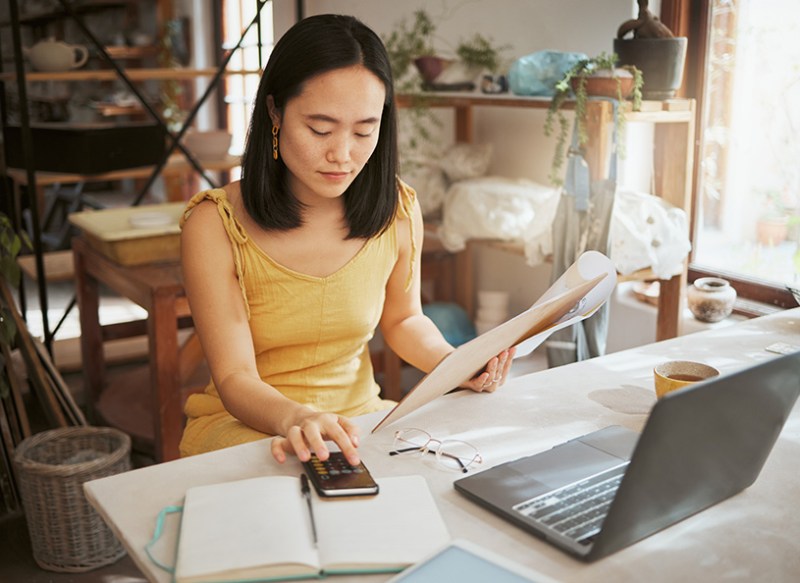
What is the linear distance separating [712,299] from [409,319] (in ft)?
3.27

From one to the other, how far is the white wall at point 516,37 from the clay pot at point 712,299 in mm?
402

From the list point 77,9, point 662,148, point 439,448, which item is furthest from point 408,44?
point 77,9

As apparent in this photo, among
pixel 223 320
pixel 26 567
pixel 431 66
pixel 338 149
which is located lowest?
pixel 26 567

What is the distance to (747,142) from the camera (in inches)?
102

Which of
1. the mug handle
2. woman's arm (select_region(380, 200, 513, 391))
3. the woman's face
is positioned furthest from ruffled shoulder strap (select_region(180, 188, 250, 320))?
the mug handle

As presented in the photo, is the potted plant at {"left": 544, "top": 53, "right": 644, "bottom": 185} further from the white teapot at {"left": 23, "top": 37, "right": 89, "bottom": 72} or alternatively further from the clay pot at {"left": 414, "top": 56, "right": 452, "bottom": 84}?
the white teapot at {"left": 23, "top": 37, "right": 89, "bottom": 72}

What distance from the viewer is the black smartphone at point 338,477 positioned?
1.11 metres

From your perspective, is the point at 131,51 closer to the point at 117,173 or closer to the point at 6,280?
the point at 117,173

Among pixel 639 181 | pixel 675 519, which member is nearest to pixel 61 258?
pixel 639 181

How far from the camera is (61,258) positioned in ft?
11.7

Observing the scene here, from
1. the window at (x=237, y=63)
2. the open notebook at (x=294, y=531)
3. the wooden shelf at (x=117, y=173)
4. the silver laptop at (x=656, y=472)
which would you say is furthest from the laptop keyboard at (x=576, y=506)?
the window at (x=237, y=63)

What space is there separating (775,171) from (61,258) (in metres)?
2.55

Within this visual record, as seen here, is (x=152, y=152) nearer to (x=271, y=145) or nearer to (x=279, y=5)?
(x=279, y=5)

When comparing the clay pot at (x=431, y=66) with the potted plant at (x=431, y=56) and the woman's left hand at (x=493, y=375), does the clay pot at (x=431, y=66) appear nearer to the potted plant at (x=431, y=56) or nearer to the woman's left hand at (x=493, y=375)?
the potted plant at (x=431, y=56)
